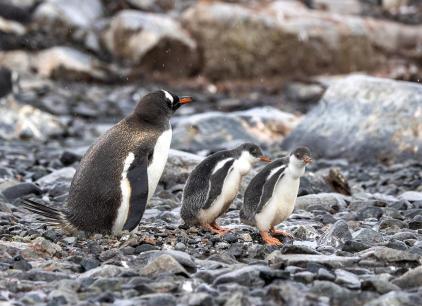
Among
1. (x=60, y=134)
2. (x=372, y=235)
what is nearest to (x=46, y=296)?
(x=372, y=235)

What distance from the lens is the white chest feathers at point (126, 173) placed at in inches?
212

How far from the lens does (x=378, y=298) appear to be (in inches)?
144

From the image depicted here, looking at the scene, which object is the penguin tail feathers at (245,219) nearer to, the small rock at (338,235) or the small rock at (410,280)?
the small rock at (338,235)

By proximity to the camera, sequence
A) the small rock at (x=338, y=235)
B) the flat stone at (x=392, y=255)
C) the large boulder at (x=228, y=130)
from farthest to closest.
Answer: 1. the large boulder at (x=228, y=130)
2. the small rock at (x=338, y=235)
3. the flat stone at (x=392, y=255)

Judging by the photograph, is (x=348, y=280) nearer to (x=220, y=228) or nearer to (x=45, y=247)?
(x=45, y=247)

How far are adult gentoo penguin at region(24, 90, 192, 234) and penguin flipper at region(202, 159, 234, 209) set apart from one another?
382 mm

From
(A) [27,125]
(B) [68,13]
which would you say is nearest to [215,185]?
(A) [27,125]

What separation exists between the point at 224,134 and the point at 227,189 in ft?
18.0

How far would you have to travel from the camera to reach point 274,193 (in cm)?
559

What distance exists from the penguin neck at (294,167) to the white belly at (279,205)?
0.03 metres

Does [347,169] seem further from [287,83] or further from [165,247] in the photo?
[287,83]

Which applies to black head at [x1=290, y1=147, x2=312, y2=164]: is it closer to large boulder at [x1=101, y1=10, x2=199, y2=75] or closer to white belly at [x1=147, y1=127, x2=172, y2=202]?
white belly at [x1=147, y1=127, x2=172, y2=202]

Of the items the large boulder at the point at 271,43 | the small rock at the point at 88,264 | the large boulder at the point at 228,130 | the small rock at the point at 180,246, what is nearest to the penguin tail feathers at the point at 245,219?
the small rock at the point at 180,246

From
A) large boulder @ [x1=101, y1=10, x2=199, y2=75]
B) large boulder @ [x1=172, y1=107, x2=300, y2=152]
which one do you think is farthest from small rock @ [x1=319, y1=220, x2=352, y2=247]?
large boulder @ [x1=101, y1=10, x2=199, y2=75]
